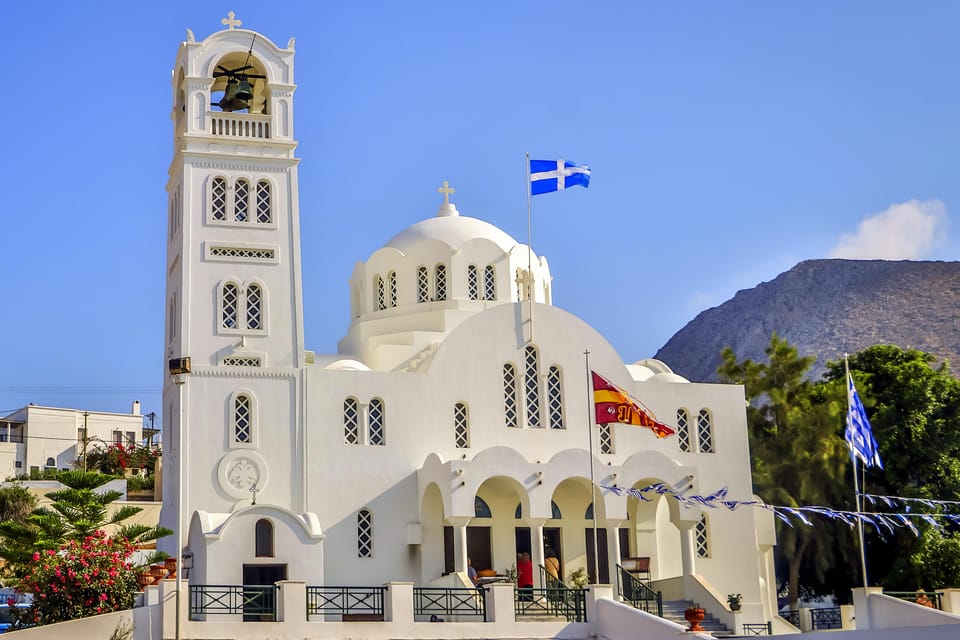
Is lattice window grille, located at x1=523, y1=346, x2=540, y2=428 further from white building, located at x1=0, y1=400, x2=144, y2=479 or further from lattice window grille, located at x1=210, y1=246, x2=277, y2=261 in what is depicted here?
white building, located at x1=0, y1=400, x2=144, y2=479

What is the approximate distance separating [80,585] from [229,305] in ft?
29.2

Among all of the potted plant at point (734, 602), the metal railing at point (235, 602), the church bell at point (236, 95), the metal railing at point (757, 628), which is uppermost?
the church bell at point (236, 95)

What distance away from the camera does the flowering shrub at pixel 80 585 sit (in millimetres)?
23297

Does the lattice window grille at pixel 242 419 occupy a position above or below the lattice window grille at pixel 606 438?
above

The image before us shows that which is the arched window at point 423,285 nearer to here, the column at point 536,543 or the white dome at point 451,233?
the white dome at point 451,233

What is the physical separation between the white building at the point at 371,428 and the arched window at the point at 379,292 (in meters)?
2.00

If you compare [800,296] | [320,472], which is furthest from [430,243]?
[800,296]

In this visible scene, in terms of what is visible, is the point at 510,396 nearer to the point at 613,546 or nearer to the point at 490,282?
the point at 613,546

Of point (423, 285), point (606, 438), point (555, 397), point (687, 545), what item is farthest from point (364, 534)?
point (423, 285)

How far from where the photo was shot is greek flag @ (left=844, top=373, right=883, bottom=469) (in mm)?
28016

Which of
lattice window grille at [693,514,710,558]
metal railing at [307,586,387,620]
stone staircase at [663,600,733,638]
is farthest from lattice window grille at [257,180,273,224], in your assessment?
lattice window grille at [693,514,710,558]

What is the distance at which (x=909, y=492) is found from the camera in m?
38.9

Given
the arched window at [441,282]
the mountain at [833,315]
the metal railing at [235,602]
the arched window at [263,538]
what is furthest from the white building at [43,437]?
the metal railing at [235,602]

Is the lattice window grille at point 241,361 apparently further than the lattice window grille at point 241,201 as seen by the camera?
No
